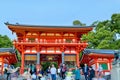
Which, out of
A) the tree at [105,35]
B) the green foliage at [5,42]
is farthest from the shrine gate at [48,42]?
the green foliage at [5,42]

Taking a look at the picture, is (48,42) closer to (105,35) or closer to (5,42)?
(105,35)

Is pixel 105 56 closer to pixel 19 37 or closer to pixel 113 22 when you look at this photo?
pixel 19 37

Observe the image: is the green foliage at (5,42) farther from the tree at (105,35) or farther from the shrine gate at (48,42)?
the shrine gate at (48,42)

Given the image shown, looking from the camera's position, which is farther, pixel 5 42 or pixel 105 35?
pixel 5 42

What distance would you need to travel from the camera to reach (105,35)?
58125 millimetres

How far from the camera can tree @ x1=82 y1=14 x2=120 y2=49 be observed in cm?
5591

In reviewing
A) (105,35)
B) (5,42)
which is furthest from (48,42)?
(5,42)

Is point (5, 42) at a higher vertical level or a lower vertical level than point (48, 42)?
lower

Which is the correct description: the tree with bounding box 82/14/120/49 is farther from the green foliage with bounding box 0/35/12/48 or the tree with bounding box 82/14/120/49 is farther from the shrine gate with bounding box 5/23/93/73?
the green foliage with bounding box 0/35/12/48

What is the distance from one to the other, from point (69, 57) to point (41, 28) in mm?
5859

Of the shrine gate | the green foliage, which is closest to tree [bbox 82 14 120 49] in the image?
the shrine gate

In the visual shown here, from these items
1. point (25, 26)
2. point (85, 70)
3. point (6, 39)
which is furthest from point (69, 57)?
point (6, 39)

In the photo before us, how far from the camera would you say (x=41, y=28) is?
4441 centimetres

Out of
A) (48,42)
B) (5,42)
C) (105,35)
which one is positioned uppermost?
(105,35)
